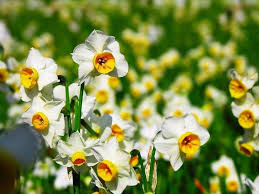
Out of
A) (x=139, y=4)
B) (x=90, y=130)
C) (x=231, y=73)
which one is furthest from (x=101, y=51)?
(x=139, y=4)

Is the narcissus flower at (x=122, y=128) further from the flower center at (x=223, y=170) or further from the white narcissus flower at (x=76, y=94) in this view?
the flower center at (x=223, y=170)

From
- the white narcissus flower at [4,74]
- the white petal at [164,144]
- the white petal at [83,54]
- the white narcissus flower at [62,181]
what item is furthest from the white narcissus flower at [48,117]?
the white narcissus flower at [62,181]

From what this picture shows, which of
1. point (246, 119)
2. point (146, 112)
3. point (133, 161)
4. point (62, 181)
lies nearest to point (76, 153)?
point (133, 161)

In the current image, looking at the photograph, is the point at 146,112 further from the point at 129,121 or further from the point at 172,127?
the point at 172,127

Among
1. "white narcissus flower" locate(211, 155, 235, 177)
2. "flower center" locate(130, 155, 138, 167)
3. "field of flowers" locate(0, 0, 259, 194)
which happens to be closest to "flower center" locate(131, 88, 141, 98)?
"field of flowers" locate(0, 0, 259, 194)

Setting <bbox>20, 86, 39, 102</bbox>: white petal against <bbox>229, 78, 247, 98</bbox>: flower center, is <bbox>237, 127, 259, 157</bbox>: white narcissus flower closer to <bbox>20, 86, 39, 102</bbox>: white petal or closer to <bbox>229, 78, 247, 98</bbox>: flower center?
<bbox>229, 78, 247, 98</bbox>: flower center

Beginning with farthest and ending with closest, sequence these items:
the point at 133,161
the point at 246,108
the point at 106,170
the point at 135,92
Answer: the point at 135,92 < the point at 246,108 < the point at 133,161 < the point at 106,170
